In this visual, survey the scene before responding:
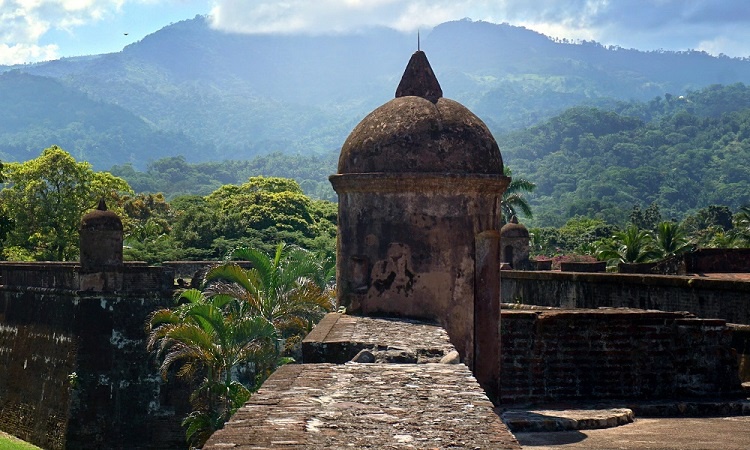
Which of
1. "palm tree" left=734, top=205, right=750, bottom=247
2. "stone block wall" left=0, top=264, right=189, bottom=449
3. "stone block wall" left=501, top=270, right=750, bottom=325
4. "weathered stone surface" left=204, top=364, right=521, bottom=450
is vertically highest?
"palm tree" left=734, top=205, right=750, bottom=247

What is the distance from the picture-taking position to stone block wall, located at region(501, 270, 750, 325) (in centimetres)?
1226

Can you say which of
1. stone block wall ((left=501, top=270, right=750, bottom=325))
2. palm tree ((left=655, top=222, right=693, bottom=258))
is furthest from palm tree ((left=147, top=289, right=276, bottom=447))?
palm tree ((left=655, top=222, right=693, bottom=258))

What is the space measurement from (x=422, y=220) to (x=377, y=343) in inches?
71.0

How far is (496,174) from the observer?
8398 mm

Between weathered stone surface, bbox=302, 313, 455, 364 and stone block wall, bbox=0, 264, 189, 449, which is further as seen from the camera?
stone block wall, bbox=0, 264, 189, 449

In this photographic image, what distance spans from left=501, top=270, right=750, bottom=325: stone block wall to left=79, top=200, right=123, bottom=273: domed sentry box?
8976mm

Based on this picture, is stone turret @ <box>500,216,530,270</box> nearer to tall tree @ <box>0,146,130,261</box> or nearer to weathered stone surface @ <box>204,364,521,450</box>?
tall tree @ <box>0,146,130,261</box>

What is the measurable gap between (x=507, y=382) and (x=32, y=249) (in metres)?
30.1

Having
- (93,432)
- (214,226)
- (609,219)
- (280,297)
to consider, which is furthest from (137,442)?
(609,219)

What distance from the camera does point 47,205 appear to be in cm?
3588

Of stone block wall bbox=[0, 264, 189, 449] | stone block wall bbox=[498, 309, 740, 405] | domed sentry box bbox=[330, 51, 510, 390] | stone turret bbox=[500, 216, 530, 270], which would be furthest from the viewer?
stone turret bbox=[500, 216, 530, 270]

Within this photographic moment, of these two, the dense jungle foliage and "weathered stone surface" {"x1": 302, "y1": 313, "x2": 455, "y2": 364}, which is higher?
the dense jungle foliage

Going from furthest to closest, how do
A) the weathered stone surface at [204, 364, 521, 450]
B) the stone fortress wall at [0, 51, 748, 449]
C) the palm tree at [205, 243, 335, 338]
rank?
1. the palm tree at [205, 243, 335, 338]
2. the stone fortress wall at [0, 51, 748, 449]
3. the weathered stone surface at [204, 364, 521, 450]

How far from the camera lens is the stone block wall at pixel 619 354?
8.52 metres
